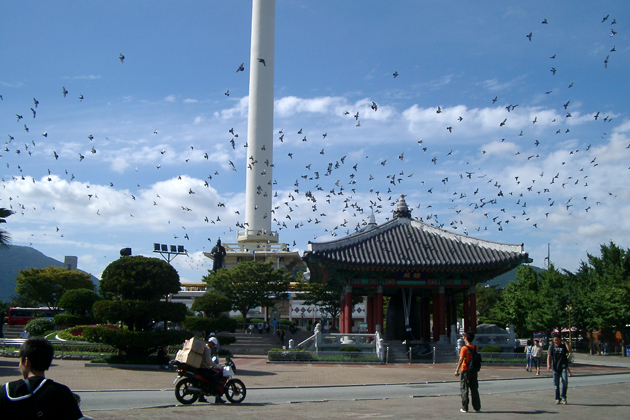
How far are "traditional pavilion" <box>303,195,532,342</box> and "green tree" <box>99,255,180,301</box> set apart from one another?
1007 cm

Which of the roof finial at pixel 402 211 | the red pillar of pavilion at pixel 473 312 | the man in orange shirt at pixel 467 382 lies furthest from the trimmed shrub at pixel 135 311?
the roof finial at pixel 402 211

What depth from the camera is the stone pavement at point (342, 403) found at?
1229cm

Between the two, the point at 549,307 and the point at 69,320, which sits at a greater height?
the point at 549,307

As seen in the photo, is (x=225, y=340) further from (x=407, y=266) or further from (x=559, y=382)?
(x=559, y=382)

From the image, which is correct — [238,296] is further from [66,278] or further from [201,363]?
[201,363]

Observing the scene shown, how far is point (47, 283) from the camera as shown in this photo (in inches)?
2591

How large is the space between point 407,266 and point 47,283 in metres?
49.8

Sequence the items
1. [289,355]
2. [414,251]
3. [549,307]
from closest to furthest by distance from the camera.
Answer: [289,355], [414,251], [549,307]

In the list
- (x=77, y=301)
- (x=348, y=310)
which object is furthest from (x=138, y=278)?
(x=77, y=301)

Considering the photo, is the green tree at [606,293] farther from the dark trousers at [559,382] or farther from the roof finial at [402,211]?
the dark trousers at [559,382]

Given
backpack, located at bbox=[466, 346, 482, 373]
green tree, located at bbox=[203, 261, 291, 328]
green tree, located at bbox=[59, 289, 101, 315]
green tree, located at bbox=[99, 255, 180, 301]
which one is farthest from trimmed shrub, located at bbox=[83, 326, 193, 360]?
green tree, located at bbox=[203, 261, 291, 328]

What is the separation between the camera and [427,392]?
17.9 m

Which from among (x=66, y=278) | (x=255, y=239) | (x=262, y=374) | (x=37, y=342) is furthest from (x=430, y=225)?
(x=255, y=239)

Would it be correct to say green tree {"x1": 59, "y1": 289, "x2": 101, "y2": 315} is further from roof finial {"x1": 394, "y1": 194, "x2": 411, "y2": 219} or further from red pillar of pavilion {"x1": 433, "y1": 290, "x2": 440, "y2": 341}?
red pillar of pavilion {"x1": 433, "y1": 290, "x2": 440, "y2": 341}
